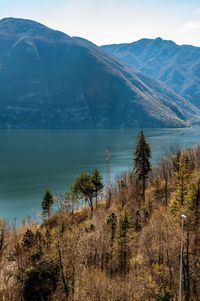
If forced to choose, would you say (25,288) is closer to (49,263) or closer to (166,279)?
(49,263)

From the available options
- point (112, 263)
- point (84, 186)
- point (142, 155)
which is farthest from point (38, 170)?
point (112, 263)

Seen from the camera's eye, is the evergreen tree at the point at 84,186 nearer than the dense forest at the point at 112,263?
No

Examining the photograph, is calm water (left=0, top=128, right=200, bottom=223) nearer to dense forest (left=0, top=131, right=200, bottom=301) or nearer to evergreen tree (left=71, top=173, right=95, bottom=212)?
evergreen tree (left=71, top=173, right=95, bottom=212)

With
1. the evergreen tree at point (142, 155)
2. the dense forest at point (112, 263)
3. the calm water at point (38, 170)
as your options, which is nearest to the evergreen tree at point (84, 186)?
the evergreen tree at point (142, 155)

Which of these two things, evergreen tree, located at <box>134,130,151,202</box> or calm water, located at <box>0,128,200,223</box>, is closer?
evergreen tree, located at <box>134,130,151,202</box>

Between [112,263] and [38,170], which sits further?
[38,170]

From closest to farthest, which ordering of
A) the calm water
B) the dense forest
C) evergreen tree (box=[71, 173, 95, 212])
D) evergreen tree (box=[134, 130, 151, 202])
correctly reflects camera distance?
the dense forest, evergreen tree (box=[134, 130, 151, 202]), evergreen tree (box=[71, 173, 95, 212]), the calm water

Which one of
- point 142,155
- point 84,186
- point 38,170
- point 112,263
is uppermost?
point 142,155

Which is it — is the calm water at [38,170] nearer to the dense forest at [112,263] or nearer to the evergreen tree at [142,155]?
the evergreen tree at [142,155]

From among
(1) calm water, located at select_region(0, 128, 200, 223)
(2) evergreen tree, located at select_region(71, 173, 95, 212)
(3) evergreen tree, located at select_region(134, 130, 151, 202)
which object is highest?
(3) evergreen tree, located at select_region(134, 130, 151, 202)

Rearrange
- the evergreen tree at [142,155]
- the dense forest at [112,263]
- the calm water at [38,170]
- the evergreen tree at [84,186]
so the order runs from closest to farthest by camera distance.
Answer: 1. the dense forest at [112,263]
2. the evergreen tree at [142,155]
3. the evergreen tree at [84,186]
4. the calm water at [38,170]

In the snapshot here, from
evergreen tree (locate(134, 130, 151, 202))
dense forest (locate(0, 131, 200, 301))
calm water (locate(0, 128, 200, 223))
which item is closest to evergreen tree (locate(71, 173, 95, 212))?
evergreen tree (locate(134, 130, 151, 202))

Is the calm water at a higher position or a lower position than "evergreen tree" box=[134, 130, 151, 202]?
lower

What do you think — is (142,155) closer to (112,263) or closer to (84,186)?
(84,186)
